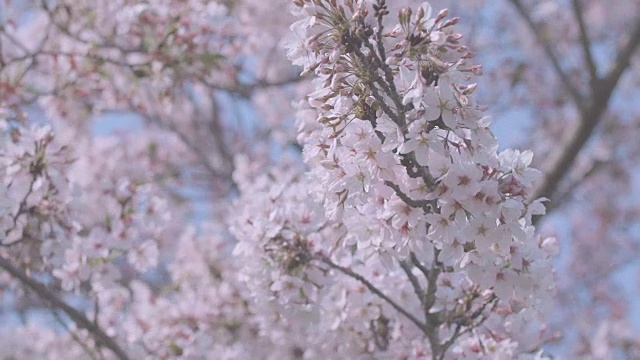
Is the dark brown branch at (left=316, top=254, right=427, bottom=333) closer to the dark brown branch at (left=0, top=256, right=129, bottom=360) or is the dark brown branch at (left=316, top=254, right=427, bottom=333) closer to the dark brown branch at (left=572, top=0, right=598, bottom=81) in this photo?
the dark brown branch at (left=0, top=256, right=129, bottom=360)

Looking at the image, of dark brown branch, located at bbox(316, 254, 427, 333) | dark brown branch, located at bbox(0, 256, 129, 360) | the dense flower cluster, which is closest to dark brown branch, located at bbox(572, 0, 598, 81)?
the dense flower cluster

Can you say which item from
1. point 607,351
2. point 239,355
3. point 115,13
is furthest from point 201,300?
point 607,351

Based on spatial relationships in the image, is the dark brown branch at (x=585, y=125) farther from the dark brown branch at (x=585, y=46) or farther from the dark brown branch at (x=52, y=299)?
the dark brown branch at (x=52, y=299)

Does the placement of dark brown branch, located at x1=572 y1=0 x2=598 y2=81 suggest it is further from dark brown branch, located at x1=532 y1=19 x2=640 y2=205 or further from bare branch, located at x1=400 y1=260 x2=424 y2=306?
bare branch, located at x1=400 y1=260 x2=424 y2=306

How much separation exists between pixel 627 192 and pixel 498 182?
8.42 meters

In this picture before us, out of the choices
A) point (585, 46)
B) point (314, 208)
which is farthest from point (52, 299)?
point (585, 46)

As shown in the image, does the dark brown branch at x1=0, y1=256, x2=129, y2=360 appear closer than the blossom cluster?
No

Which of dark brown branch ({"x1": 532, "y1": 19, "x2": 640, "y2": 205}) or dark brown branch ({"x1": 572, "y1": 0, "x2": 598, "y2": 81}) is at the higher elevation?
dark brown branch ({"x1": 572, "y1": 0, "x2": 598, "y2": 81})

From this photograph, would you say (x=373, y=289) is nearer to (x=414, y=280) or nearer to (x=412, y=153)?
(x=414, y=280)

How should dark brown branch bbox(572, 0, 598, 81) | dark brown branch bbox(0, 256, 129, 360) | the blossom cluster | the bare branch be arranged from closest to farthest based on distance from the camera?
the blossom cluster, the bare branch, dark brown branch bbox(0, 256, 129, 360), dark brown branch bbox(572, 0, 598, 81)

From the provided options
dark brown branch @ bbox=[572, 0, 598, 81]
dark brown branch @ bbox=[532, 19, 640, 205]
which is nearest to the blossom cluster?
dark brown branch @ bbox=[532, 19, 640, 205]

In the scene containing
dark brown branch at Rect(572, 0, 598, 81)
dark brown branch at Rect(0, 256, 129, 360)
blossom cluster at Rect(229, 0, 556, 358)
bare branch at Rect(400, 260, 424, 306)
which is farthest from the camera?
dark brown branch at Rect(572, 0, 598, 81)

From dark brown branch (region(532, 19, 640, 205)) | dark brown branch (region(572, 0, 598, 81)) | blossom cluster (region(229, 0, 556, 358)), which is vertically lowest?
blossom cluster (region(229, 0, 556, 358))

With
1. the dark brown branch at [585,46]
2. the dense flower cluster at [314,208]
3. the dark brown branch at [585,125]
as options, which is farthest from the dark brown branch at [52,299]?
the dark brown branch at [585,46]
